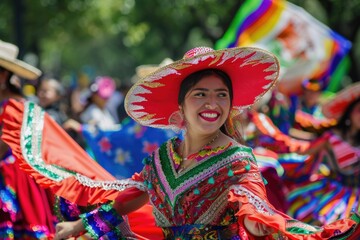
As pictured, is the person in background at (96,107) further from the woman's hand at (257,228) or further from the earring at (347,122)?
the woman's hand at (257,228)

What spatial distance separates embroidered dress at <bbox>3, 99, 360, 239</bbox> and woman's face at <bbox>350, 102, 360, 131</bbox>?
3936mm

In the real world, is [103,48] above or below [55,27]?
above

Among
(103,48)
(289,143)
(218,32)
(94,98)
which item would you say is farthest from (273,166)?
(103,48)

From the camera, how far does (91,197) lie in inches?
183

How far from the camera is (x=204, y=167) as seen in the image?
403 cm

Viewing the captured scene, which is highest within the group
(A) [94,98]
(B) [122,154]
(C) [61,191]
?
(A) [94,98]

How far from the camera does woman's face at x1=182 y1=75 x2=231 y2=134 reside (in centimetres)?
402

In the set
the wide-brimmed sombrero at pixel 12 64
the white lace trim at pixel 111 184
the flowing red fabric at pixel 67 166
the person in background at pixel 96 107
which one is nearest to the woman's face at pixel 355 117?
the wide-brimmed sombrero at pixel 12 64

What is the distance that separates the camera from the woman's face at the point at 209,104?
13.2ft

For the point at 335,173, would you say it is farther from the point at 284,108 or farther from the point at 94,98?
the point at 94,98

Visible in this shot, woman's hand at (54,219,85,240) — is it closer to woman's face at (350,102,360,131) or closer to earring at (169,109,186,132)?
earring at (169,109,186,132)

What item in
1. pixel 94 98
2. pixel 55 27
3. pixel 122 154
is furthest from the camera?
pixel 55 27

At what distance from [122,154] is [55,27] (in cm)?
1918

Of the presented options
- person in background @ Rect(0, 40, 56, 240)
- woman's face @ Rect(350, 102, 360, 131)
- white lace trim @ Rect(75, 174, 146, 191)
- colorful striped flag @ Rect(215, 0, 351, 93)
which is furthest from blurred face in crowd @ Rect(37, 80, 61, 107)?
white lace trim @ Rect(75, 174, 146, 191)
